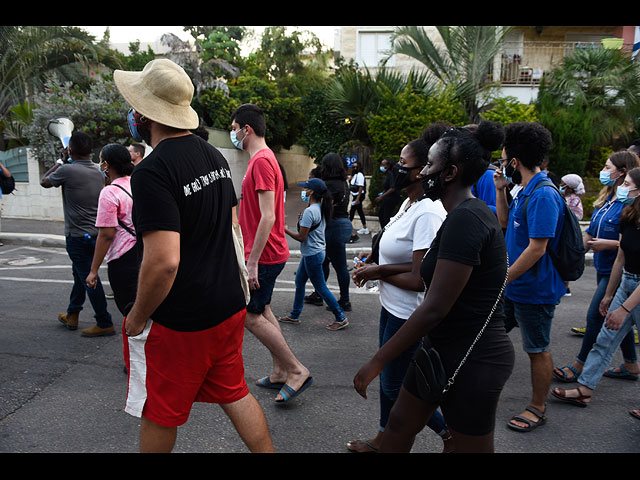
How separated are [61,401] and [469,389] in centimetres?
302

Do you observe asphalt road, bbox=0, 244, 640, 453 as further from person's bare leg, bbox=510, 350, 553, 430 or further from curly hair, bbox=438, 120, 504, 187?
curly hair, bbox=438, 120, 504, 187

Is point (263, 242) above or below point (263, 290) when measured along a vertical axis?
above

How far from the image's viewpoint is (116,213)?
421 cm

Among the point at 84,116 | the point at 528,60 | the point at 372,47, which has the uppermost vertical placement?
the point at 372,47

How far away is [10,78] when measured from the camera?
1558 centimetres

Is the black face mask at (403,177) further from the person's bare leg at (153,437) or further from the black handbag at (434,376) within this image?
the person's bare leg at (153,437)

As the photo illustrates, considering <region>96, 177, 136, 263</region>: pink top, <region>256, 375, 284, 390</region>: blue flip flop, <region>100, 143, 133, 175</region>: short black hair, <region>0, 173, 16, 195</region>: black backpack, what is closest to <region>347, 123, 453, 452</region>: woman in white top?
<region>256, 375, 284, 390</region>: blue flip flop

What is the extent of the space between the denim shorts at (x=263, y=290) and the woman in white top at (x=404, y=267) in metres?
1.03

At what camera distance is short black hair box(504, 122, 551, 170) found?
10.9 feet

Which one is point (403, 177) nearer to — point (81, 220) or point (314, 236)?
point (314, 236)

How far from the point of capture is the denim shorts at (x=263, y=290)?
3.70m

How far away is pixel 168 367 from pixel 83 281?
10.9ft

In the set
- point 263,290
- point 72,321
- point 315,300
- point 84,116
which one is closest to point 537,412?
point 263,290

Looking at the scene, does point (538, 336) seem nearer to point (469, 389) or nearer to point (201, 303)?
point (469, 389)
